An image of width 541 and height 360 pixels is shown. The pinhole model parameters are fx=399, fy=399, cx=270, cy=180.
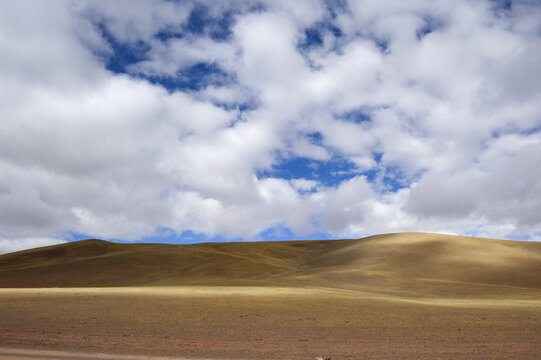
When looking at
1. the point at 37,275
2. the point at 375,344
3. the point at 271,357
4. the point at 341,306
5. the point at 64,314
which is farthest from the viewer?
the point at 37,275

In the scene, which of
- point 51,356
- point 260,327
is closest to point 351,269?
point 260,327

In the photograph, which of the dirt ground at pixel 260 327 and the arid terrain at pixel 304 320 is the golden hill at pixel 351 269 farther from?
the dirt ground at pixel 260 327

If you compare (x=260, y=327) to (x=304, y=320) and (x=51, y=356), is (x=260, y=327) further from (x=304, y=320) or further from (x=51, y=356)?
(x=51, y=356)

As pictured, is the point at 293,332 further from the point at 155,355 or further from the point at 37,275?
the point at 37,275

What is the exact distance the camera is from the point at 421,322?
65.0ft

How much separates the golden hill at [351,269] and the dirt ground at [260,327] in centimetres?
1741

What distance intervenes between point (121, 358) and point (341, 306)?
15655 millimetres

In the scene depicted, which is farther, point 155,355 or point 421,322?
point 421,322

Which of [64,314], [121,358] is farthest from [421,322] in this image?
[64,314]

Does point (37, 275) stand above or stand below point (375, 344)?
above

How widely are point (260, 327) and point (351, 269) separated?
37.5 metres

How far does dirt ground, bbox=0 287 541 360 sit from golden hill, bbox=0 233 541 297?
17.4 m

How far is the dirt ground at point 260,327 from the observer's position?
13188 mm

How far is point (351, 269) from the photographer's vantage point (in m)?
53.1
